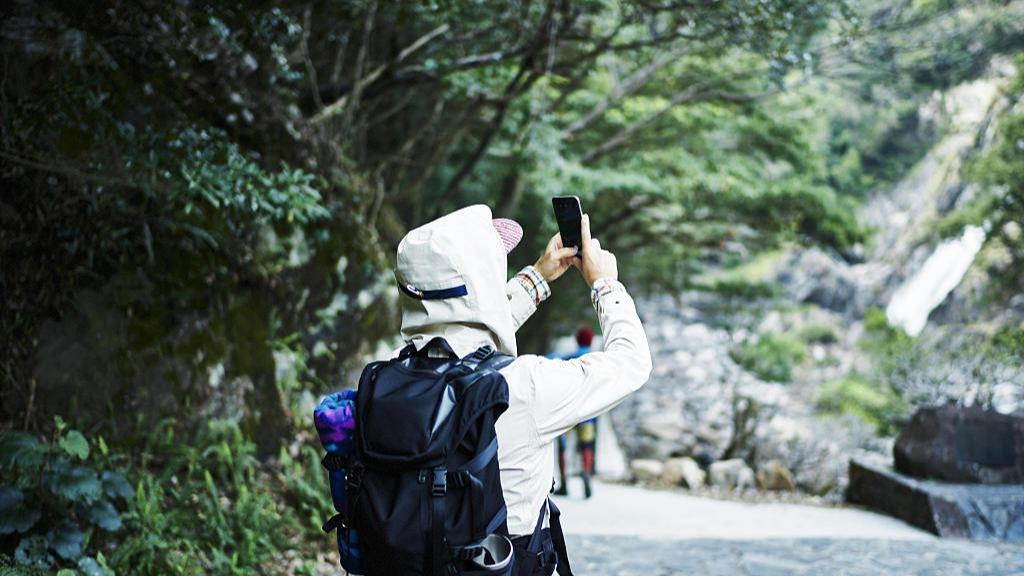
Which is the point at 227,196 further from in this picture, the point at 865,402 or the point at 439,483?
the point at 865,402

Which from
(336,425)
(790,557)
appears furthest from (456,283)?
(790,557)

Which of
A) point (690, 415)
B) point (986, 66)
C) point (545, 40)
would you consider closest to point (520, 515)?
point (545, 40)

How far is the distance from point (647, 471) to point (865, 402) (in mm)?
6978

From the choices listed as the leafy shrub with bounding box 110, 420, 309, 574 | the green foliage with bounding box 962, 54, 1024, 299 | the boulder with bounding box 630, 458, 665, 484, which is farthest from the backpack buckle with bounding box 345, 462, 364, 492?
the green foliage with bounding box 962, 54, 1024, 299

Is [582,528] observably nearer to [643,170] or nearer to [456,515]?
[456,515]

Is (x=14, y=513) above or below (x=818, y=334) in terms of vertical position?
below

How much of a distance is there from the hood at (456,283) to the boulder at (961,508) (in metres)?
6.26

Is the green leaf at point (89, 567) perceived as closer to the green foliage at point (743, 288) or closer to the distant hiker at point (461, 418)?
the distant hiker at point (461, 418)

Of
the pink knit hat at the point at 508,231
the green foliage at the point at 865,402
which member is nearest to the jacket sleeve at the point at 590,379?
the pink knit hat at the point at 508,231

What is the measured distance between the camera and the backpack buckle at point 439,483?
6.41ft

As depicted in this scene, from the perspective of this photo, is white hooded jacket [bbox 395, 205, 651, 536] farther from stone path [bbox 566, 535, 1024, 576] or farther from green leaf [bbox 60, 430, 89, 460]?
stone path [bbox 566, 535, 1024, 576]

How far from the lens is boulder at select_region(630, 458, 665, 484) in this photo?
41.0 feet

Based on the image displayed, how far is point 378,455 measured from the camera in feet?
6.48

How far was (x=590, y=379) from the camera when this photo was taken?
213 centimetres
